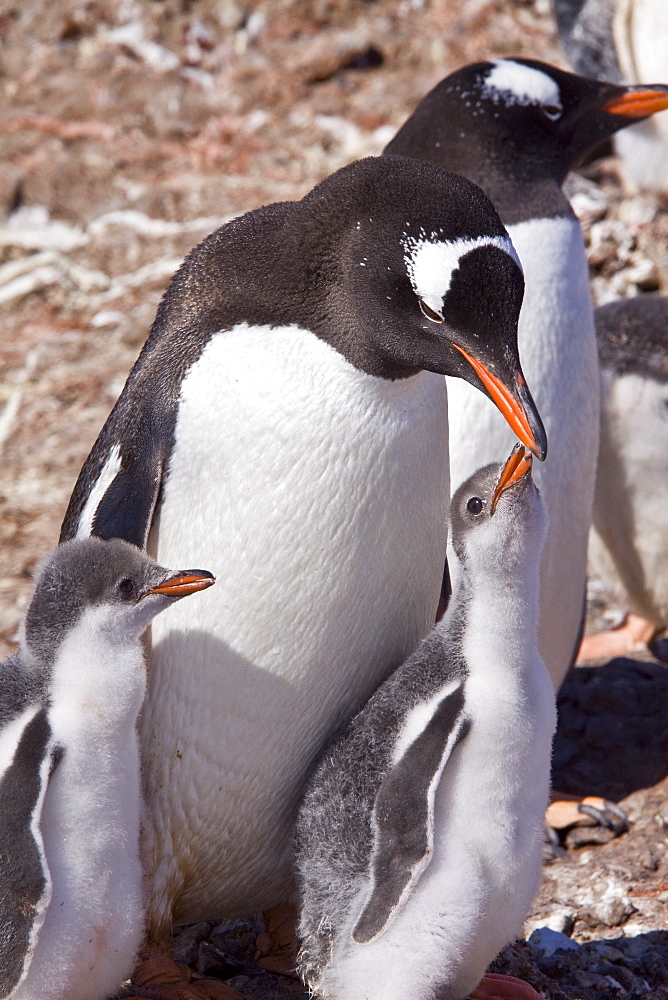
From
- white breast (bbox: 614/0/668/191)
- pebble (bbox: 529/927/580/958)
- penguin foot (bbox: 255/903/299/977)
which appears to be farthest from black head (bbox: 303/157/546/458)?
white breast (bbox: 614/0/668/191)

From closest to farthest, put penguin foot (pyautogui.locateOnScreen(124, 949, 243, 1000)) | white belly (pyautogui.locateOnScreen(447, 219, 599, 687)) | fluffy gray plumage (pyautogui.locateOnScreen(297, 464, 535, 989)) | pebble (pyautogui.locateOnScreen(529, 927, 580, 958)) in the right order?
fluffy gray plumage (pyautogui.locateOnScreen(297, 464, 535, 989)), penguin foot (pyautogui.locateOnScreen(124, 949, 243, 1000)), pebble (pyautogui.locateOnScreen(529, 927, 580, 958)), white belly (pyautogui.locateOnScreen(447, 219, 599, 687))

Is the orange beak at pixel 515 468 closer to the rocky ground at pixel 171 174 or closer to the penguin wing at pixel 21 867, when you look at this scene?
the penguin wing at pixel 21 867

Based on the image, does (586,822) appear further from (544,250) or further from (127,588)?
(127,588)

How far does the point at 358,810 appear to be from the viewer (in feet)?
7.07

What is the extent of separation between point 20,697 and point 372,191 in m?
1.02

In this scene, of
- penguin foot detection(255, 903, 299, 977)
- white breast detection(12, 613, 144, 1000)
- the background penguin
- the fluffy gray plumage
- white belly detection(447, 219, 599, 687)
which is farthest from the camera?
the background penguin

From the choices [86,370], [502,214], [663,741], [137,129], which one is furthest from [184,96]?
[663,741]

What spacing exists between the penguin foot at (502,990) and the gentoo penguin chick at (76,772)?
63cm

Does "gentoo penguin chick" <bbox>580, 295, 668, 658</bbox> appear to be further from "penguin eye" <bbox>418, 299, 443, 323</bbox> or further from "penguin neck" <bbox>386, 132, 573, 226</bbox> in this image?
"penguin eye" <bbox>418, 299, 443, 323</bbox>

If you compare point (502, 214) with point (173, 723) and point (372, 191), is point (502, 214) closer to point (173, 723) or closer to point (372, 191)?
point (372, 191)

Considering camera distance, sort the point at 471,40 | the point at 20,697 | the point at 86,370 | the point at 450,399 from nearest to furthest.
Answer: the point at 20,697 → the point at 450,399 → the point at 86,370 → the point at 471,40

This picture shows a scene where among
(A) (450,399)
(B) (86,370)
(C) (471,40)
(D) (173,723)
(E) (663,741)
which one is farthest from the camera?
(C) (471,40)

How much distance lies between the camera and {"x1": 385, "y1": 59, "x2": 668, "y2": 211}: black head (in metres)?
2.99

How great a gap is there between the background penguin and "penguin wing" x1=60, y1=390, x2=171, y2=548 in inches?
142
